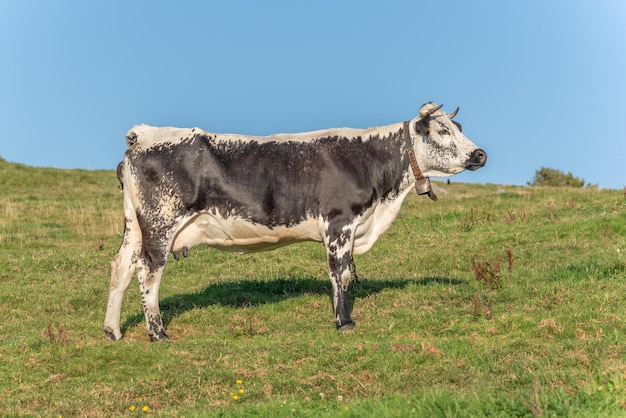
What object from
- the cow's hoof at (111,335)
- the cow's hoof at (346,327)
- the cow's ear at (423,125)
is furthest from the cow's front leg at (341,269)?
the cow's hoof at (111,335)

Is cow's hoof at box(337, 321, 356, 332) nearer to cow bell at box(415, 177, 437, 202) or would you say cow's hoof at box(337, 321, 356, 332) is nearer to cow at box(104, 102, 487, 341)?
cow at box(104, 102, 487, 341)

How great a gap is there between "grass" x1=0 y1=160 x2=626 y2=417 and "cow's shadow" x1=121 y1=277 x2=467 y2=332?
0.05 meters

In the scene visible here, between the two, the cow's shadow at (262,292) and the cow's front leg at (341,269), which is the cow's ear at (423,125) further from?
the cow's shadow at (262,292)

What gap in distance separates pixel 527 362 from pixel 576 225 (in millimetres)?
10155

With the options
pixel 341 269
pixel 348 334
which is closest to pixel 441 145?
pixel 341 269

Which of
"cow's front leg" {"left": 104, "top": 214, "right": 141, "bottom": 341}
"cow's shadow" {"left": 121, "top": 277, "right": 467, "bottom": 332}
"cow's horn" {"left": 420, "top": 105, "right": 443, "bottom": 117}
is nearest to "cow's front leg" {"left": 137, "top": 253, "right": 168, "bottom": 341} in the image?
"cow's front leg" {"left": 104, "top": 214, "right": 141, "bottom": 341}

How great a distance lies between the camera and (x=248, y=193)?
1124 centimetres

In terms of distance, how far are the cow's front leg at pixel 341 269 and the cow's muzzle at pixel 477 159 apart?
A: 7.09 ft

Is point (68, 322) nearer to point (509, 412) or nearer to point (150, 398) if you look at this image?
point (150, 398)

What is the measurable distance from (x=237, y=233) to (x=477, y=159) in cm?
373

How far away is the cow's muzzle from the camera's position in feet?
38.4

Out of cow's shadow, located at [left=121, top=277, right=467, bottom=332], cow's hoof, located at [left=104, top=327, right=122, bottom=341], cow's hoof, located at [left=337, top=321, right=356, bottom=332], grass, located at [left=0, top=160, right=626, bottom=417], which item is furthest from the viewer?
cow's shadow, located at [left=121, top=277, right=467, bottom=332]

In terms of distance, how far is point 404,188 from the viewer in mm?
11914

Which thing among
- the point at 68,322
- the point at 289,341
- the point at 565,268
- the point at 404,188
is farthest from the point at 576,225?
the point at 68,322
